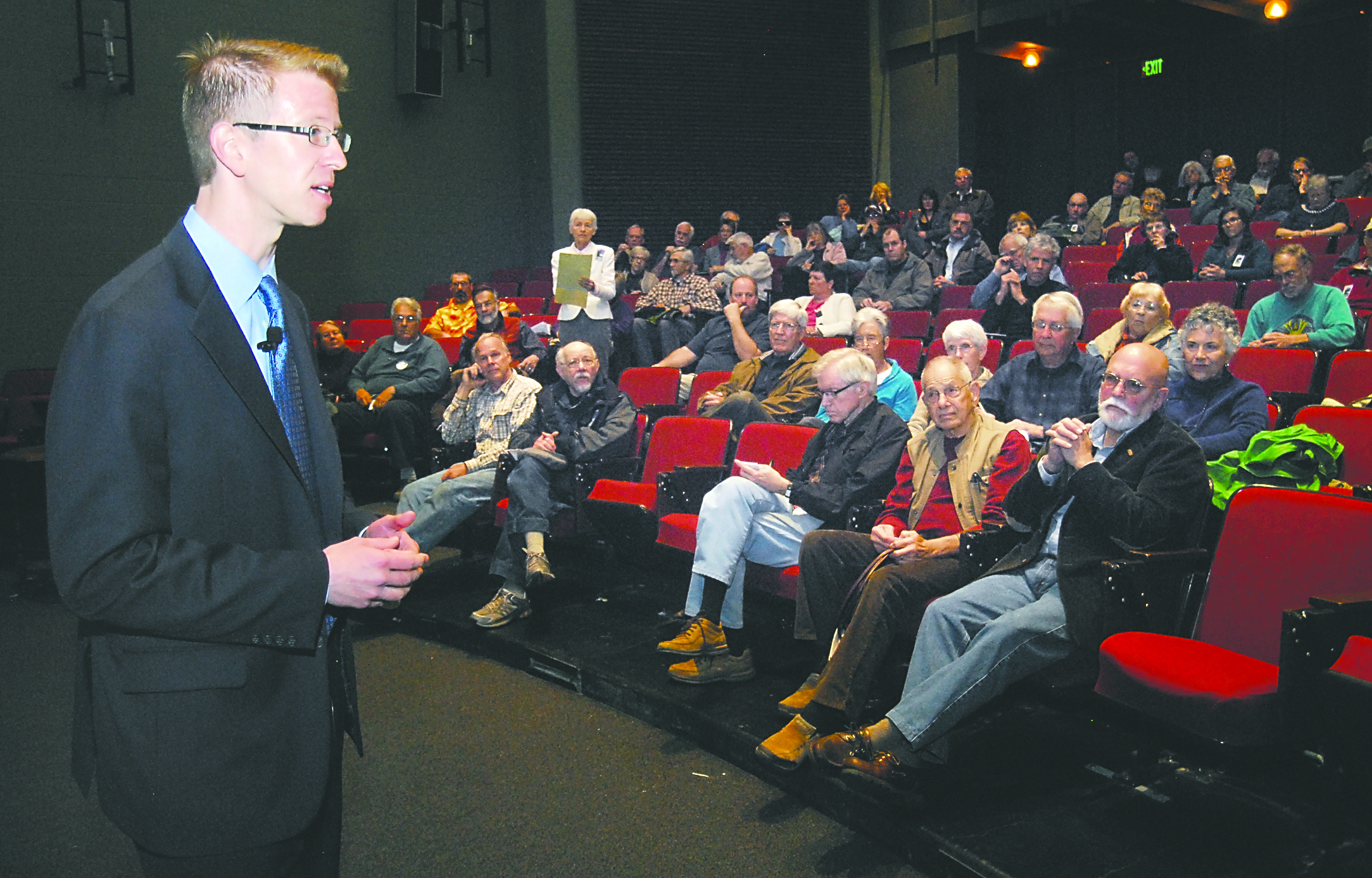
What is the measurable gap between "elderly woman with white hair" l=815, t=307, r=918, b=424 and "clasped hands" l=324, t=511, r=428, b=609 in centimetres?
300

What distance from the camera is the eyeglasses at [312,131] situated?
958 millimetres

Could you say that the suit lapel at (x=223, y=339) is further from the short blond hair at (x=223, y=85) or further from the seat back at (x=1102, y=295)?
the seat back at (x=1102, y=295)

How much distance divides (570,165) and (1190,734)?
332 inches

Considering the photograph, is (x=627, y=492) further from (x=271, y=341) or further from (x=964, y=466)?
(x=271, y=341)

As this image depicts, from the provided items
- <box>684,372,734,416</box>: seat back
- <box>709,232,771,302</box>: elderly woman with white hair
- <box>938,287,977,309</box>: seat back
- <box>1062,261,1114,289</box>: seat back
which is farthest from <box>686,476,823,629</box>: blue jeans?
<box>709,232,771,302</box>: elderly woman with white hair

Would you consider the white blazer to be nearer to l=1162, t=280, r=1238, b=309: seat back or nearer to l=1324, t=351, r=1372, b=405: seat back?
l=1162, t=280, r=1238, b=309: seat back

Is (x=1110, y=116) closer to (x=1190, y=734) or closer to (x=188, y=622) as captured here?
(x=1190, y=734)

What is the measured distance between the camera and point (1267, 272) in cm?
583

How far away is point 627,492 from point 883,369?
1.17 m

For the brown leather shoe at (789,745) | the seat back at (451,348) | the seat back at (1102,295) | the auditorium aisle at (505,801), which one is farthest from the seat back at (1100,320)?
the seat back at (451,348)

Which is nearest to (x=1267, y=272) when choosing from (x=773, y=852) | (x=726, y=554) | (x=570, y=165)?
(x=726, y=554)

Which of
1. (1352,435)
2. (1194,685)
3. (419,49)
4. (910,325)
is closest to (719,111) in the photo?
(419,49)

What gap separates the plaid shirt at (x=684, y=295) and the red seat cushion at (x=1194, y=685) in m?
4.17

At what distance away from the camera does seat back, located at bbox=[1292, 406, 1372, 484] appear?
8.70ft
